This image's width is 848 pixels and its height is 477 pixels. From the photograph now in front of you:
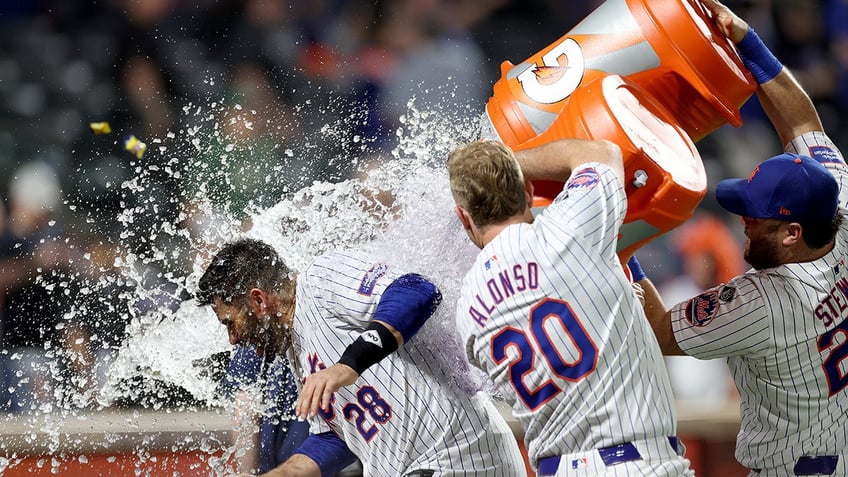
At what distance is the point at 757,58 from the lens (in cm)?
301

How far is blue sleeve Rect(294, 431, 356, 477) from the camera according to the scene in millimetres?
3014

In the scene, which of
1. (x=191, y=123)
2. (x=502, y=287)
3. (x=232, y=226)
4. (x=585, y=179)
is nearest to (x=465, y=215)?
(x=502, y=287)

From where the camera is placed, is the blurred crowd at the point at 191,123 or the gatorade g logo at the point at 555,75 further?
the blurred crowd at the point at 191,123

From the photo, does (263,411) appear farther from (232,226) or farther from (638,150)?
(638,150)

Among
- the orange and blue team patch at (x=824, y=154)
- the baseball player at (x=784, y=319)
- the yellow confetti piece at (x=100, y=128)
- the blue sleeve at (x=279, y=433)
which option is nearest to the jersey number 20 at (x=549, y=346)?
the baseball player at (x=784, y=319)

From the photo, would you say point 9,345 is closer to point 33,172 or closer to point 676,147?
point 33,172

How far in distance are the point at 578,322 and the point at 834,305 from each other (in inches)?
36.5

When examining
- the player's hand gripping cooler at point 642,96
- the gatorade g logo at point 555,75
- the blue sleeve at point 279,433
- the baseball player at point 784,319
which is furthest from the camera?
the blue sleeve at point 279,433

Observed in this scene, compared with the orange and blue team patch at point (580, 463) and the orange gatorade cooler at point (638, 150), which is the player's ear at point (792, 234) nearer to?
the orange gatorade cooler at point (638, 150)

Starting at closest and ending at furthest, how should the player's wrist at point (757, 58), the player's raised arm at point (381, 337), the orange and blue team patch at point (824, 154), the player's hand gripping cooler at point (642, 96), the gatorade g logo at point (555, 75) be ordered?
the player's raised arm at point (381, 337) < the player's hand gripping cooler at point (642, 96) < the gatorade g logo at point (555, 75) < the player's wrist at point (757, 58) < the orange and blue team patch at point (824, 154)

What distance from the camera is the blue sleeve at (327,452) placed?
3014 millimetres

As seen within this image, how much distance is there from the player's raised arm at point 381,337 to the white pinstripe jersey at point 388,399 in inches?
4.1

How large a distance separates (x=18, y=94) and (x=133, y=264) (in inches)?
62.2

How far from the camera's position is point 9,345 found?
551 centimetres
